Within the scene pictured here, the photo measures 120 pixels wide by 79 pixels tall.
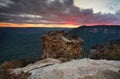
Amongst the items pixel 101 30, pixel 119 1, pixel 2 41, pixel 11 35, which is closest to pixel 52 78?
pixel 119 1

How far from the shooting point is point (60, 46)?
14.4 metres

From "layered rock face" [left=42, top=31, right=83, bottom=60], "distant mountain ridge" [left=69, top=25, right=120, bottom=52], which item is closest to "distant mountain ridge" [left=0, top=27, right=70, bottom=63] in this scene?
"distant mountain ridge" [left=69, top=25, right=120, bottom=52]

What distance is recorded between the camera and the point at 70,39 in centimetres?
1499

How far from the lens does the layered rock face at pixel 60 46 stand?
14.4 metres

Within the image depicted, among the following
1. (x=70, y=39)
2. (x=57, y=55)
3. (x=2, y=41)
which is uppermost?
(x=70, y=39)

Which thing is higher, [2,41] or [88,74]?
[88,74]

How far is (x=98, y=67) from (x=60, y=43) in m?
5.82

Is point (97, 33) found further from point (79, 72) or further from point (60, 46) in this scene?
point (79, 72)

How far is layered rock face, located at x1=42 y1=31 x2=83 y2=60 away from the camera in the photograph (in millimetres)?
14391

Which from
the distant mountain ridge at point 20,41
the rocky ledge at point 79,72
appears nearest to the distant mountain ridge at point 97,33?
the distant mountain ridge at point 20,41

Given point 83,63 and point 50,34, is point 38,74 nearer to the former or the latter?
point 83,63

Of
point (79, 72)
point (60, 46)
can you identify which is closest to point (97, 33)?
point (60, 46)

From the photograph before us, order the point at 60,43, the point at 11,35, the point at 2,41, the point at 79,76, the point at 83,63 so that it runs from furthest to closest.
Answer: the point at 11,35
the point at 2,41
the point at 60,43
the point at 83,63
the point at 79,76

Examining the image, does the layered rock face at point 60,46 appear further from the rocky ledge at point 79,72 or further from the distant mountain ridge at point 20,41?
the distant mountain ridge at point 20,41
